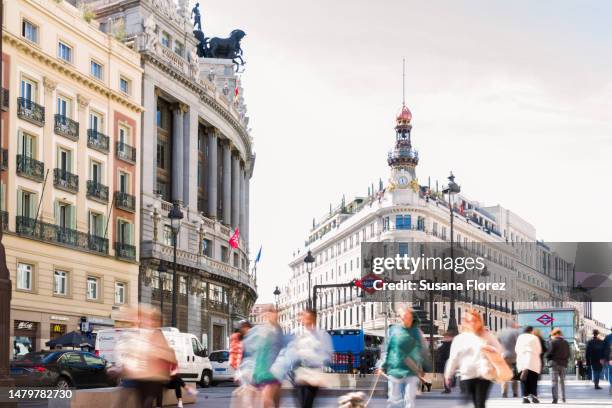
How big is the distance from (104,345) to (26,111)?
53.5 ft

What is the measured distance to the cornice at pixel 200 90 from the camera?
6020 cm

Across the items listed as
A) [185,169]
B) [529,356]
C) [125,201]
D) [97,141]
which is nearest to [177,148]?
[185,169]

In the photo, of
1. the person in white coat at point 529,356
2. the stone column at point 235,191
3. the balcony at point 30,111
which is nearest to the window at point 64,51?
the balcony at point 30,111

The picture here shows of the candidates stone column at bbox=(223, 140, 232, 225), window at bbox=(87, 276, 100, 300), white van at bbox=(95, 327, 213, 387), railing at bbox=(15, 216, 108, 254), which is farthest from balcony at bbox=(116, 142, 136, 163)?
white van at bbox=(95, 327, 213, 387)

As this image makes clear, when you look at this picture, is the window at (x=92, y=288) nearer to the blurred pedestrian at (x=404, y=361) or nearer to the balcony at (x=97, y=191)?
the balcony at (x=97, y=191)

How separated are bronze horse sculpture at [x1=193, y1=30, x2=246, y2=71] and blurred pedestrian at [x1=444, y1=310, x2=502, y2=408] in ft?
237

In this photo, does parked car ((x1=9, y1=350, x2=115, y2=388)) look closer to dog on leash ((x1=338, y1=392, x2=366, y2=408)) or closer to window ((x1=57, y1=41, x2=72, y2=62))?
dog on leash ((x1=338, y1=392, x2=366, y2=408))

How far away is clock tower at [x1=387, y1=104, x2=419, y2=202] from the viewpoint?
11694cm

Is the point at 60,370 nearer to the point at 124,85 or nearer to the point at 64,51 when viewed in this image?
the point at 64,51

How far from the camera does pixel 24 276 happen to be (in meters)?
45.9

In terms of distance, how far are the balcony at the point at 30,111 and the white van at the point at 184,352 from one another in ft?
49.4

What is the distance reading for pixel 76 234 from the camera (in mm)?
50531

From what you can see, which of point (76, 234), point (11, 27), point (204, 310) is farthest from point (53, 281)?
point (204, 310)

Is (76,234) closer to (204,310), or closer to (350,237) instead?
(204,310)
